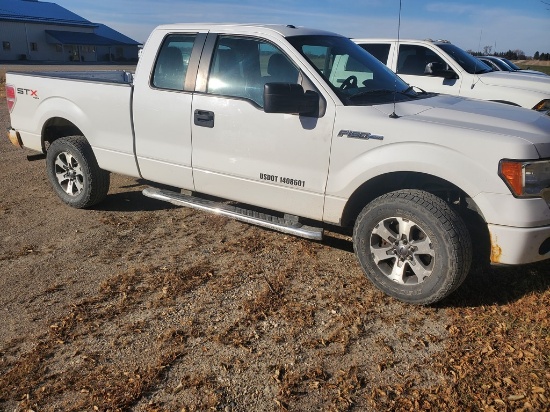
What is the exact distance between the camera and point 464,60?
8984 mm

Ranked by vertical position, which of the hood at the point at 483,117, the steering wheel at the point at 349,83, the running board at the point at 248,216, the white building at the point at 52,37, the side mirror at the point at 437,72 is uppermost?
the steering wheel at the point at 349,83

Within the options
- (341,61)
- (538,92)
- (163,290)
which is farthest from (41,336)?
(538,92)

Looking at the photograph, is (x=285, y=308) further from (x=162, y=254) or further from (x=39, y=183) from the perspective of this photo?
(x=39, y=183)

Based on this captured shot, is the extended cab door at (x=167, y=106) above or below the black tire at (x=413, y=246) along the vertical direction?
above

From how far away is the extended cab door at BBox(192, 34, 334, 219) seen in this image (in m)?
4.09

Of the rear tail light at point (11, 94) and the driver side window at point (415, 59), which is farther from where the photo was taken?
the driver side window at point (415, 59)

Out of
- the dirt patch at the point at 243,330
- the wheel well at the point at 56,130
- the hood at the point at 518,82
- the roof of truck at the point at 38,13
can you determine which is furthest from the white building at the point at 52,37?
the dirt patch at the point at 243,330

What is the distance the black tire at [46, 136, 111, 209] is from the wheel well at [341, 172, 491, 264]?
2.99 meters

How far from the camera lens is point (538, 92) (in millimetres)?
8125

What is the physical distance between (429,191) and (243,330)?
6.06 ft

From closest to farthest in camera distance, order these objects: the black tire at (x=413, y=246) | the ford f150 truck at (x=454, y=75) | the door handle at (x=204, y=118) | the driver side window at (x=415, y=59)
→ 1. the black tire at (x=413, y=246)
2. the door handle at (x=204, y=118)
3. the ford f150 truck at (x=454, y=75)
4. the driver side window at (x=415, y=59)

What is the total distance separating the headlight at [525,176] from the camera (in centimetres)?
329

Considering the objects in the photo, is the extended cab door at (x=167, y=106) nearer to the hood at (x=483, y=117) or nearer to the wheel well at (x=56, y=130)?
the wheel well at (x=56, y=130)

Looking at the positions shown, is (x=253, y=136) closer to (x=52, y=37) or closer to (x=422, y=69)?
(x=422, y=69)
